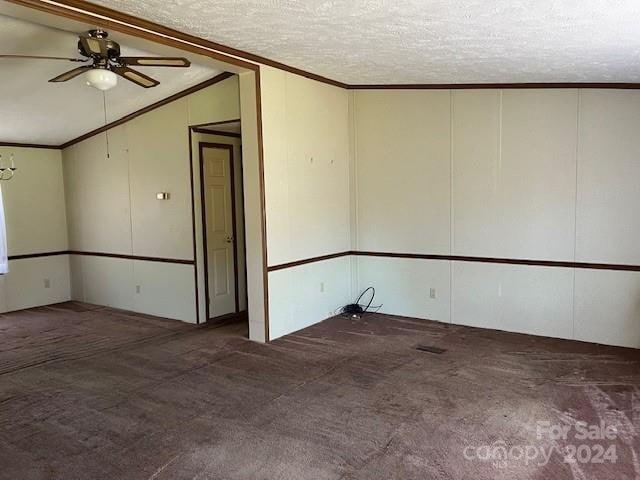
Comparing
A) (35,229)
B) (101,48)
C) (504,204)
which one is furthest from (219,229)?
(504,204)

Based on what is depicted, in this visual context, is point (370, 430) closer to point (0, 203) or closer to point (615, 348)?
point (615, 348)

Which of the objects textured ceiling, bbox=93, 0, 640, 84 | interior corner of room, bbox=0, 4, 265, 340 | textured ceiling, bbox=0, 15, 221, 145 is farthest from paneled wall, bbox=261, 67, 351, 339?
textured ceiling, bbox=0, 15, 221, 145

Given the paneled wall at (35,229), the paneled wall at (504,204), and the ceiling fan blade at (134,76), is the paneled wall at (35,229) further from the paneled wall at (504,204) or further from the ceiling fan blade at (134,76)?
the paneled wall at (504,204)

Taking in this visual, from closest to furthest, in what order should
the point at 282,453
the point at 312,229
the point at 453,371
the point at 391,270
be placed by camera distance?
the point at 282,453, the point at 453,371, the point at 312,229, the point at 391,270

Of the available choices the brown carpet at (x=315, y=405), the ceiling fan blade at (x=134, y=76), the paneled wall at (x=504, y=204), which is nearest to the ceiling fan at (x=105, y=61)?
the ceiling fan blade at (x=134, y=76)

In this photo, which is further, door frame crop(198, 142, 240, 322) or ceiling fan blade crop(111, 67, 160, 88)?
door frame crop(198, 142, 240, 322)

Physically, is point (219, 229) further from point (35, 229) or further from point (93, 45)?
point (93, 45)

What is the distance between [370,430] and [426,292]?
2.84 m

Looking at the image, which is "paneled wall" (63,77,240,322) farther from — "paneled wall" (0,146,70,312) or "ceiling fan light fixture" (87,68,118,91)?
"ceiling fan light fixture" (87,68,118,91)

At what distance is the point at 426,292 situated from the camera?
19.3 feet

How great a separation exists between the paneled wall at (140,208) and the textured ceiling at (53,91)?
0.89ft

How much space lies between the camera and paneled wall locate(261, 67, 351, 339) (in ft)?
16.8

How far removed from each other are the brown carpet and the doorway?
0.75m

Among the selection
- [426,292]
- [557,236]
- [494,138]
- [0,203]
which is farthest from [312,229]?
[0,203]
